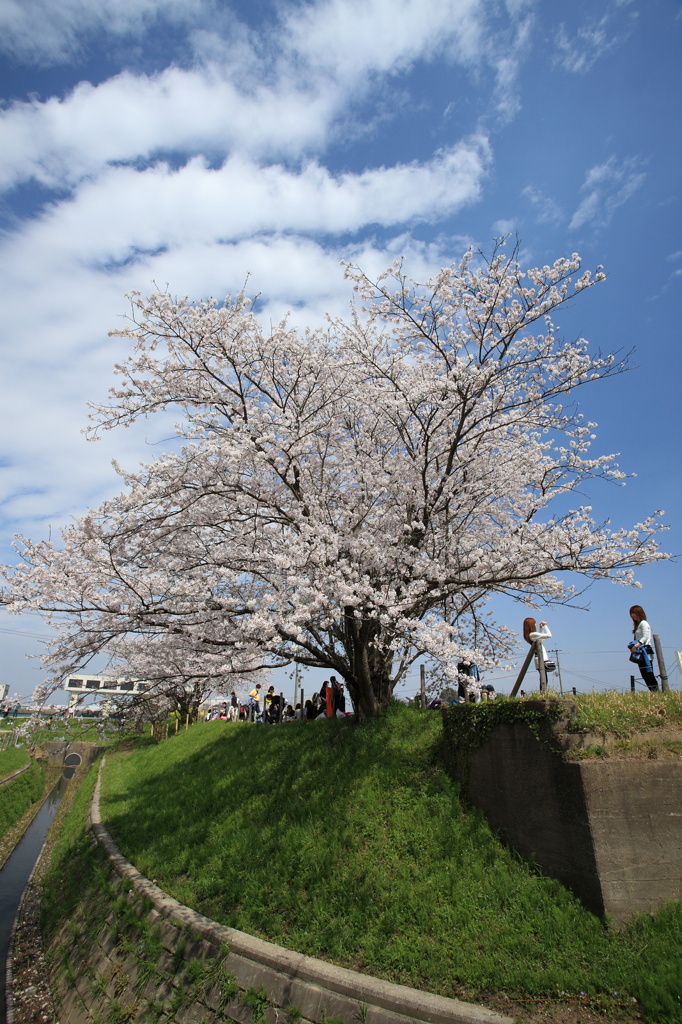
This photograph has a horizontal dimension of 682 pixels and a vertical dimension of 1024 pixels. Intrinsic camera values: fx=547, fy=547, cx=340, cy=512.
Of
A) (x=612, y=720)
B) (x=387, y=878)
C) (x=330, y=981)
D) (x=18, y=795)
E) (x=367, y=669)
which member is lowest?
(x=18, y=795)

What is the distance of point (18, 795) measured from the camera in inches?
982

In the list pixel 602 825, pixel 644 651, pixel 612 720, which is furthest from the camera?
pixel 644 651

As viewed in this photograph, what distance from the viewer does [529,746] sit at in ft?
23.8

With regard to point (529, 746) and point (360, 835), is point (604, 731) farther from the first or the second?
point (360, 835)

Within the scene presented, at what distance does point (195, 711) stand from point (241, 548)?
21.7 meters

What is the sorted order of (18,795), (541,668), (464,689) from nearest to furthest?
1. (541,668)
2. (464,689)
3. (18,795)

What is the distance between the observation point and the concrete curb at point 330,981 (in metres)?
5.22

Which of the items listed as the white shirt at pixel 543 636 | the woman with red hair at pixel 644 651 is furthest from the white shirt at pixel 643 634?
the white shirt at pixel 543 636

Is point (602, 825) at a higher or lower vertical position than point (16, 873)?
higher

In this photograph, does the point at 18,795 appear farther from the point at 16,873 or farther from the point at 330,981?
the point at 330,981

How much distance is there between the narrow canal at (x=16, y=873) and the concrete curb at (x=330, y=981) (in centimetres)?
509

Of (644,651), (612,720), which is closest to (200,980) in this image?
(612,720)

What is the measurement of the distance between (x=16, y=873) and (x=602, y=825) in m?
18.9

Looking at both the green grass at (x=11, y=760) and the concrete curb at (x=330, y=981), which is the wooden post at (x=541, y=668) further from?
the green grass at (x=11, y=760)
